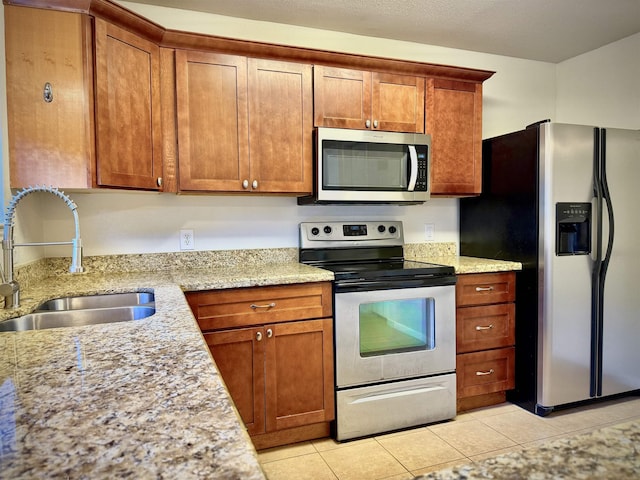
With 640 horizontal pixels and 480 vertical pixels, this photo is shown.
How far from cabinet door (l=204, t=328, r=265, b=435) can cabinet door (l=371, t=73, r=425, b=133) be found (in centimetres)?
143

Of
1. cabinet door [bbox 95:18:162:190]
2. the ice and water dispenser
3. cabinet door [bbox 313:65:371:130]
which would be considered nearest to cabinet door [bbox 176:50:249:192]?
cabinet door [bbox 95:18:162:190]

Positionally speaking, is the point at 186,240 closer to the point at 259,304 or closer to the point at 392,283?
the point at 259,304

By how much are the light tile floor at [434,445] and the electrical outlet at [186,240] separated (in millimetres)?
1210

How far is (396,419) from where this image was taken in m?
2.24

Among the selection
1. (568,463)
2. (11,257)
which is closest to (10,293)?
(11,257)

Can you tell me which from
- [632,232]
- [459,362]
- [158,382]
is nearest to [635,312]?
[632,232]

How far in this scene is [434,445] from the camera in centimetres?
213

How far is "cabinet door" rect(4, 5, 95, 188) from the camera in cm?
175

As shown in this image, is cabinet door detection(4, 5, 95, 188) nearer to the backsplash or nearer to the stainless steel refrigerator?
the backsplash

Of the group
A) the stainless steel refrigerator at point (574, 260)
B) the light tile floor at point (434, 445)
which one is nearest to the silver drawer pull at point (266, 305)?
the light tile floor at point (434, 445)

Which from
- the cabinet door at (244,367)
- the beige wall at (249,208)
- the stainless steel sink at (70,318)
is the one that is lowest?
the cabinet door at (244,367)

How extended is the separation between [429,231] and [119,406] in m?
2.65

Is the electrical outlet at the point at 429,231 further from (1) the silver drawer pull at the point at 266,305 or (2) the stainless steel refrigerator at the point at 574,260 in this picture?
(1) the silver drawer pull at the point at 266,305

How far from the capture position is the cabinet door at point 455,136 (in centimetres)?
263
